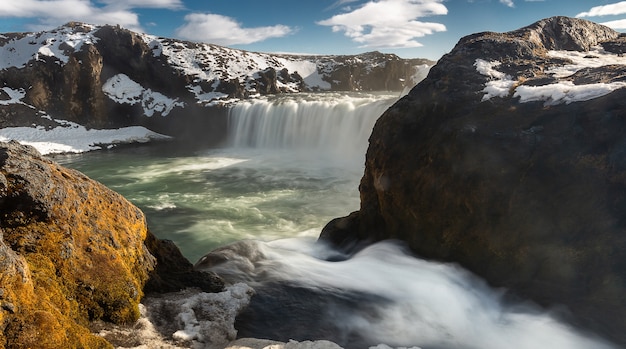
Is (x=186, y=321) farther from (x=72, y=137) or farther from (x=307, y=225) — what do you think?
(x=72, y=137)

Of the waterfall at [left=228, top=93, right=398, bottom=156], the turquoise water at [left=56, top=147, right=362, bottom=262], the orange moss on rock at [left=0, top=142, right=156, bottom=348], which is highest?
the waterfall at [left=228, top=93, right=398, bottom=156]

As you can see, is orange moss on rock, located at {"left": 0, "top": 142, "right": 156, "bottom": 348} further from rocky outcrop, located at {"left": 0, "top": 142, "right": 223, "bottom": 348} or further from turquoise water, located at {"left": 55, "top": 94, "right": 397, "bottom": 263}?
turquoise water, located at {"left": 55, "top": 94, "right": 397, "bottom": 263}

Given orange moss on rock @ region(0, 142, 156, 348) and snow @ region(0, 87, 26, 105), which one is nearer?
orange moss on rock @ region(0, 142, 156, 348)

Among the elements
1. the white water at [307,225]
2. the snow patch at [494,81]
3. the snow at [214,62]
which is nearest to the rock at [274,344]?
the white water at [307,225]

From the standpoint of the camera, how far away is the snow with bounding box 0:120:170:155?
115 ft

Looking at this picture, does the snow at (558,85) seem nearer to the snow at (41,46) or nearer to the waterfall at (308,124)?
the waterfall at (308,124)

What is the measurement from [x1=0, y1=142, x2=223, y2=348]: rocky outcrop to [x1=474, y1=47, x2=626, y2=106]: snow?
24.0ft

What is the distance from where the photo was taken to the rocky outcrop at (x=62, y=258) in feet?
10.4

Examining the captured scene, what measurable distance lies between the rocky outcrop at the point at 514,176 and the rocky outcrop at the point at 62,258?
17.0ft

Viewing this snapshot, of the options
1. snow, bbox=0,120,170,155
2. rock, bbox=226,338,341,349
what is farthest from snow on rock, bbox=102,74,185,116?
rock, bbox=226,338,341,349

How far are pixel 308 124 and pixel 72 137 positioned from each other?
942 inches

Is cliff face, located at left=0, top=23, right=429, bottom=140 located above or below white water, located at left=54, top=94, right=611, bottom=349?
above

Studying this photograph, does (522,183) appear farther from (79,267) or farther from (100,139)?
(100,139)

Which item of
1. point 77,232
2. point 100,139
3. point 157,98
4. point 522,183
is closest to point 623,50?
point 522,183
